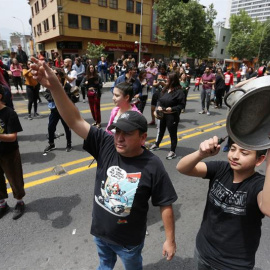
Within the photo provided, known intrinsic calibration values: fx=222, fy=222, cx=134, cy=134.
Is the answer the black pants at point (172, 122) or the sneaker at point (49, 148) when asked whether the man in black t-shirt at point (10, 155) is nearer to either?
the sneaker at point (49, 148)

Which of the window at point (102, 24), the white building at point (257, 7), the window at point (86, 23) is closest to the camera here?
the window at point (86, 23)

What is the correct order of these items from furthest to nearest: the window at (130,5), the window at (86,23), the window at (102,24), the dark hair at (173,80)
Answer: the window at (130,5) < the window at (102,24) < the window at (86,23) < the dark hair at (173,80)

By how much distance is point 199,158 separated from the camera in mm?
1452

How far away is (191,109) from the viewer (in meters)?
10.5

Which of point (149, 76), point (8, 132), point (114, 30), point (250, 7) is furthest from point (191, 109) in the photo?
point (250, 7)

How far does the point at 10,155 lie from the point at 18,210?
817 millimetres

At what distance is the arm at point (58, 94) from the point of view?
1521 mm

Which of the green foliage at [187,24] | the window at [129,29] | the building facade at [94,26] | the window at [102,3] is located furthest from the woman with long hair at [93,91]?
the window at [129,29]

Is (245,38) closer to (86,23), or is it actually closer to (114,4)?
(114,4)

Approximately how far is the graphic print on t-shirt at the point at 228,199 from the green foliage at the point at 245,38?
44.3m

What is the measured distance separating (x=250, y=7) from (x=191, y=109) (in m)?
152

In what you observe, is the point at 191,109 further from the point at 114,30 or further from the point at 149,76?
the point at 114,30

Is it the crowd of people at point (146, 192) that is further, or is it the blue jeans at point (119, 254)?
the blue jeans at point (119, 254)

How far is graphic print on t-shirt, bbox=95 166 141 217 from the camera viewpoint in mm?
1642
